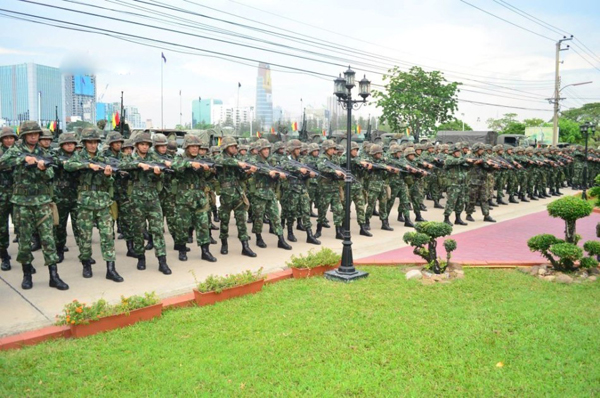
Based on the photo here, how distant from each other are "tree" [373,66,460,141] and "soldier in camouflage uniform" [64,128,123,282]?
1083 inches

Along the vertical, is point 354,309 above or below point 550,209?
below

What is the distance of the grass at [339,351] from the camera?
13.8 ft

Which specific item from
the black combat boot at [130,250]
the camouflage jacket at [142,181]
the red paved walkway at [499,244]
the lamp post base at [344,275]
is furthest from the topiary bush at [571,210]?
the black combat boot at [130,250]

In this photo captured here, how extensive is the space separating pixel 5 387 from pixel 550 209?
7.53 metres

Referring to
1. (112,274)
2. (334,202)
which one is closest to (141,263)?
(112,274)

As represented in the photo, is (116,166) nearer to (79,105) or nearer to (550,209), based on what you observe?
(550,209)

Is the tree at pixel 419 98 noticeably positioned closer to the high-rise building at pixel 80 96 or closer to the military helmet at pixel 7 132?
the high-rise building at pixel 80 96

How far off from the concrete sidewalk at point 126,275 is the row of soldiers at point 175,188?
20 centimetres

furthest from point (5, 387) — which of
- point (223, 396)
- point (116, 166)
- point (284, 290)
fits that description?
point (116, 166)

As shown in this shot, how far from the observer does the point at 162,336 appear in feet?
17.3

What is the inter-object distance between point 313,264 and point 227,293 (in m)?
1.64

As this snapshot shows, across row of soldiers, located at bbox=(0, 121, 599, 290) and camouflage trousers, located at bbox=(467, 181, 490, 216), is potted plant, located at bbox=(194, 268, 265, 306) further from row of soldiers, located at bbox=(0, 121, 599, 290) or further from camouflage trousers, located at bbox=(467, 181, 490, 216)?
camouflage trousers, located at bbox=(467, 181, 490, 216)

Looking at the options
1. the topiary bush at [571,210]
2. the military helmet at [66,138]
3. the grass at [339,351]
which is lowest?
the grass at [339,351]

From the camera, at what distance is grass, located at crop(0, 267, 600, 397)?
4215 millimetres
